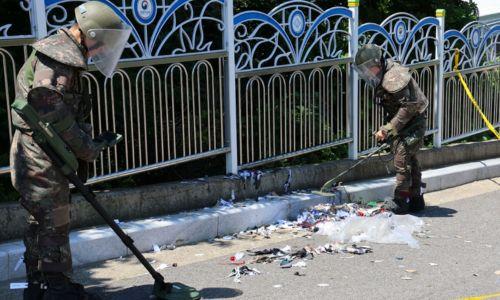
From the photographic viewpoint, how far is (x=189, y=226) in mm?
5855

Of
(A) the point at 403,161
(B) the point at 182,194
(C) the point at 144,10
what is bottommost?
(B) the point at 182,194

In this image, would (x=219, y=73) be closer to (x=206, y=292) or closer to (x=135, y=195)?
(x=135, y=195)

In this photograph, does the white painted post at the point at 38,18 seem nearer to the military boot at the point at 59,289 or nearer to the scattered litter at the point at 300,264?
the military boot at the point at 59,289

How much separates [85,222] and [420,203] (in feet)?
11.5

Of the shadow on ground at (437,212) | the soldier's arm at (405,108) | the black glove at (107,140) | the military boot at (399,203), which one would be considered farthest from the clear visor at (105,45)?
the shadow on ground at (437,212)

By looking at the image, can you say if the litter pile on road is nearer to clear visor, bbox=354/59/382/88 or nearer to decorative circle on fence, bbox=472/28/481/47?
clear visor, bbox=354/59/382/88

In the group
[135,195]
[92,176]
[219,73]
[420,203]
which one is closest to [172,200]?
[135,195]

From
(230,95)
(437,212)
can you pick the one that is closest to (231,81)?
(230,95)

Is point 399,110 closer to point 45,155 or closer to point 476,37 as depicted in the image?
point 476,37

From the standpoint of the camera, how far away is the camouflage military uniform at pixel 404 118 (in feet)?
21.9

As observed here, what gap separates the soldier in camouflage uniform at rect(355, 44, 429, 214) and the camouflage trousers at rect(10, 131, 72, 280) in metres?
3.65

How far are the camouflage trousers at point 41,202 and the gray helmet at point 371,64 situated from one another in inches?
142

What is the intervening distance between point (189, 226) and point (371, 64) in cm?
244

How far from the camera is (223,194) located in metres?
6.47
